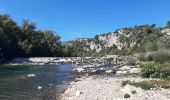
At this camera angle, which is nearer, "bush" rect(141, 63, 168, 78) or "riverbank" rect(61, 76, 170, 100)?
"riverbank" rect(61, 76, 170, 100)

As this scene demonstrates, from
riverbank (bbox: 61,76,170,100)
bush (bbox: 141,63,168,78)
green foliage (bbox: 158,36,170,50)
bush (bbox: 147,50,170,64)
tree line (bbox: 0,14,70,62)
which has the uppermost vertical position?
tree line (bbox: 0,14,70,62)

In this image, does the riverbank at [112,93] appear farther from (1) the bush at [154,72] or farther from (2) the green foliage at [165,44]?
(2) the green foliage at [165,44]

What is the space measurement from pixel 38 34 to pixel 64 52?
1438cm

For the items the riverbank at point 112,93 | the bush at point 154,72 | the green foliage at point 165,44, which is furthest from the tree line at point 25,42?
the riverbank at point 112,93

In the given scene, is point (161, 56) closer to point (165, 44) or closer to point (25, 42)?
point (165, 44)

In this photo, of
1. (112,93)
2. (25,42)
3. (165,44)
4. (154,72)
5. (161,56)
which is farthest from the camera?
(25,42)

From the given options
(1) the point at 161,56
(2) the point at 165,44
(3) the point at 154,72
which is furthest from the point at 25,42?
(3) the point at 154,72

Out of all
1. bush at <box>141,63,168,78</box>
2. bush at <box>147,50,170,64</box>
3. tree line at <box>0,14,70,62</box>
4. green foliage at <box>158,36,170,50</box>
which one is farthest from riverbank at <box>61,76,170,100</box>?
tree line at <box>0,14,70,62</box>

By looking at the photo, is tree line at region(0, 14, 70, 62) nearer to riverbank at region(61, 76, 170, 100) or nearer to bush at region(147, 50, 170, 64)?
bush at region(147, 50, 170, 64)

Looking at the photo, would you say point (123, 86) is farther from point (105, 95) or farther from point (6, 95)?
point (6, 95)

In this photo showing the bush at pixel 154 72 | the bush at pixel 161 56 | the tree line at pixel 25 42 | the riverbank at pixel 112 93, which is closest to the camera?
the riverbank at pixel 112 93

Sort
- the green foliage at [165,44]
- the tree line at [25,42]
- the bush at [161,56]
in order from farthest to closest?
the tree line at [25,42], the green foliage at [165,44], the bush at [161,56]

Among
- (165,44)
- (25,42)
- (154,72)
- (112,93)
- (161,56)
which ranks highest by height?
(25,42)

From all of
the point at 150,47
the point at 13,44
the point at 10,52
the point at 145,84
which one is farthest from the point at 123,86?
the point at 13,44
